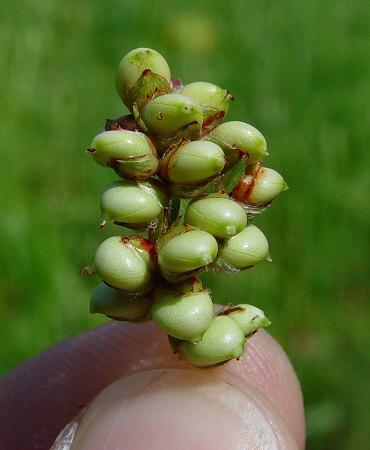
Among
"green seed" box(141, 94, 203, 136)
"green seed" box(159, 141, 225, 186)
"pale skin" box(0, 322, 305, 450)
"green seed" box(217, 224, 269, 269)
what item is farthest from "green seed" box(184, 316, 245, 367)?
"green seed" box(141, 94, 203, 136)

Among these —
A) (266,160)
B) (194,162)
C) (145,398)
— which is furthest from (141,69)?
(266,160)

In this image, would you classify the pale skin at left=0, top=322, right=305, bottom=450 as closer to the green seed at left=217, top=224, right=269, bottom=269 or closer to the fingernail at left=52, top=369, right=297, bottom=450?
the fingernail at left=52, top=369, right=297, bottom=450

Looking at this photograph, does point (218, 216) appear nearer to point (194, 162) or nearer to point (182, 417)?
point (194, 162)

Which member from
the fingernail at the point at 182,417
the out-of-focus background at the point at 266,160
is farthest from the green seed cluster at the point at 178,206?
the out-of-focus background at the point at 266,160

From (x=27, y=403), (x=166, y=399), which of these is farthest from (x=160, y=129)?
(x=27, y=403)

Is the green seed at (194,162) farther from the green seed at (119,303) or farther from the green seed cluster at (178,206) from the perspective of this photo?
the green seed at (119,303)

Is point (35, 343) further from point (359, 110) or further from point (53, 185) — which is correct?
point (359, 110)
